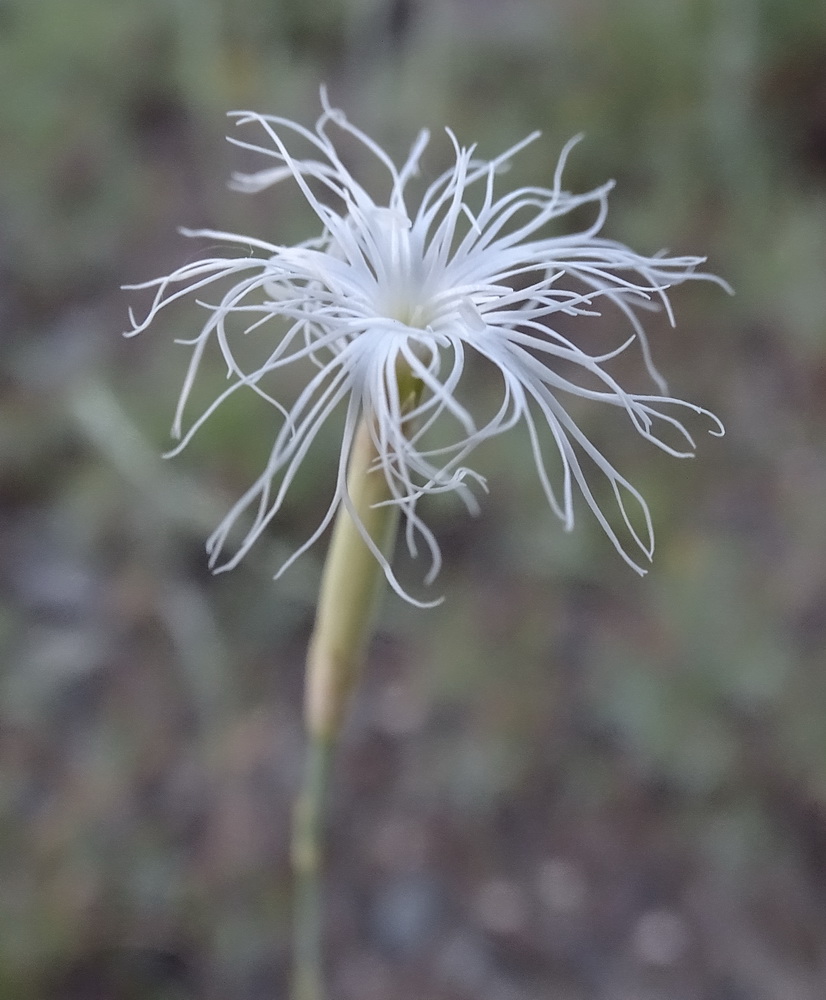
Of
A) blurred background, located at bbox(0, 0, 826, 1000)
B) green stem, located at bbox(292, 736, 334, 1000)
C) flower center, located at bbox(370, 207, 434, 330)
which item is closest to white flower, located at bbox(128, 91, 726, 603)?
flower center, located at bbox(370, 207, 434, 330)

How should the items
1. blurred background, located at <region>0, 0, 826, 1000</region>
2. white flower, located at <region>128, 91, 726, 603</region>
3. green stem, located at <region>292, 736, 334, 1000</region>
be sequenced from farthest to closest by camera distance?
blurred background, located at <region>0, 0, 826, 1000</region> < green stem, located at <region>292, 736, 334, 1000</region> < white flower, located at <region>128, 91, 726, 603</region>

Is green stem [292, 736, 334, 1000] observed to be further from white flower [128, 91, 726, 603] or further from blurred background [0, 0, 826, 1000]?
blurred background [0, 0, 826, 1000]

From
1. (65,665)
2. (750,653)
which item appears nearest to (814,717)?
(750,653)

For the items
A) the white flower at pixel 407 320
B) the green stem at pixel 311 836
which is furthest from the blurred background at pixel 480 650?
the white flower at pixel 407 320

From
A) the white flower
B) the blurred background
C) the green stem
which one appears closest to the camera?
the white flower

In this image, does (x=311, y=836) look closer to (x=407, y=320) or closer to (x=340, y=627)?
(x=340, y=627)

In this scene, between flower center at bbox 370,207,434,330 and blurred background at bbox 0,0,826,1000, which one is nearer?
flower center at bbox 370,207,434,330

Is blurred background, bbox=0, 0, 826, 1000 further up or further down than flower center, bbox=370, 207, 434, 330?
further down
